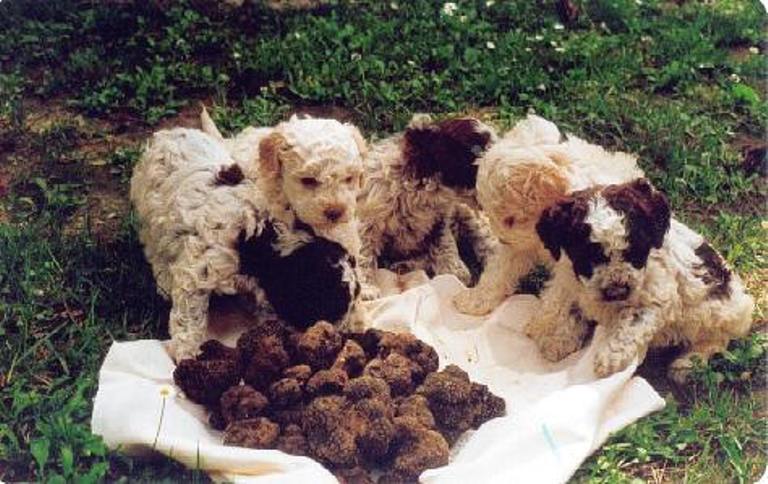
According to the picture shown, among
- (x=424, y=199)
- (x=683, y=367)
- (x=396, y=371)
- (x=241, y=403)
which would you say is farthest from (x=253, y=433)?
(x=683, y=367)

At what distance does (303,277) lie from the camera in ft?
14.6

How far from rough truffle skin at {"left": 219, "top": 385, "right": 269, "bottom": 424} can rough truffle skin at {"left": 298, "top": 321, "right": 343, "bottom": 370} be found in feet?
0.83

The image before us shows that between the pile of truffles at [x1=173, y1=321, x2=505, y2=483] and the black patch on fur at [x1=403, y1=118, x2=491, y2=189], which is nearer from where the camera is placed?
the pile of truffles at [x1=173, y1=321, x2=505, y2=483]

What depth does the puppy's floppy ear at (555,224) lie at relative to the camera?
161 inches

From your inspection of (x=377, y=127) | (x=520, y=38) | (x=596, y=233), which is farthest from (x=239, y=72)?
(x=596, y=233)

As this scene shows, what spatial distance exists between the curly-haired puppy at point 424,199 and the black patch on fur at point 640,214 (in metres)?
0.91

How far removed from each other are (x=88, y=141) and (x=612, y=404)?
317 cm

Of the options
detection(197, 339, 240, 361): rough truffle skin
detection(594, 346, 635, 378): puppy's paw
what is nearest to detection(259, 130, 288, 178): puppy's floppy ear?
detection(197, 339, 240, 361): rough truffle skin

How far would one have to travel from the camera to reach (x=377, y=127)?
5.96m

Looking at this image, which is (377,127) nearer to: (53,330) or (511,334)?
(511,334)

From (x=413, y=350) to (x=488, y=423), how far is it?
42 centimetres

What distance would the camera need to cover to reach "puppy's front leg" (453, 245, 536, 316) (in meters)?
4.81

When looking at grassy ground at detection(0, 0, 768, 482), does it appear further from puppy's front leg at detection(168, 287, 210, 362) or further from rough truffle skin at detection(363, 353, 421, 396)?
rough truffle skin at detection(363, 353, 421, 396)

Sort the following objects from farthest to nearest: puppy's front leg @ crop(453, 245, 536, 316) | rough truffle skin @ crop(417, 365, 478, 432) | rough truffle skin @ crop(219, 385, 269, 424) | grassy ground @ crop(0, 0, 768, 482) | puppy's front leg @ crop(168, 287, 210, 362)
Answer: puppy's front leg @ crop(453, 245, 536, 316)
grassy ground @ crop(0, 0, 768, 482)
puppy's front leg @ crop(168, 287, 210, 362)
rough truffle skin @ crop(417, 365, 478, 432)
rough truffle skin @ crop(219, 385, 269, 424)
